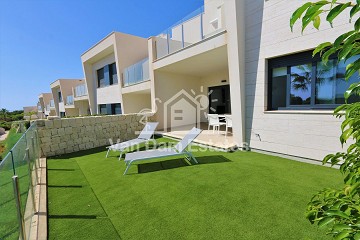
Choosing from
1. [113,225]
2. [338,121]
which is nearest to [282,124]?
[338,121]

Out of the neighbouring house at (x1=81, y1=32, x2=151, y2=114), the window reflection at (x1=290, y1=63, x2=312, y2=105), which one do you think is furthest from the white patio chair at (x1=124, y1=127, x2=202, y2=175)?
the neighbouring house at (x1=81, y1=32, x2=151, y2=114)

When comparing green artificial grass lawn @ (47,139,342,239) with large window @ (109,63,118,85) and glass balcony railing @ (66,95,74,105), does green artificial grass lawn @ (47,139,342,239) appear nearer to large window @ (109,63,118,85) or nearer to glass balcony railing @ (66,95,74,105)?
large window @ (109,63,118,85)

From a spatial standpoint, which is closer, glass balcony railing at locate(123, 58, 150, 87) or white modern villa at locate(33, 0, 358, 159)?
white modern villa at locate(33, 0, 358, 159)

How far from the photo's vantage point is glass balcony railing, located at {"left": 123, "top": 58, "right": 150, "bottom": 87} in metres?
11.9

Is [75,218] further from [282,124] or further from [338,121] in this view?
[338,121]

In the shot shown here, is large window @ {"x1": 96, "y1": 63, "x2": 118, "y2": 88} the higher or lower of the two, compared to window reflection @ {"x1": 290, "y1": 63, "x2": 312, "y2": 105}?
higher

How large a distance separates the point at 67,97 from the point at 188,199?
1220 inches

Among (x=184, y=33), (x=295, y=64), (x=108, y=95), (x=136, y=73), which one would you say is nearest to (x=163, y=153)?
(x=295, y=64)

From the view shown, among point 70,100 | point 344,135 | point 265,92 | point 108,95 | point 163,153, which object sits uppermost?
point 70,100

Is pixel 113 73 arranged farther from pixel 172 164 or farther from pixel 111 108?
pixel 172 164

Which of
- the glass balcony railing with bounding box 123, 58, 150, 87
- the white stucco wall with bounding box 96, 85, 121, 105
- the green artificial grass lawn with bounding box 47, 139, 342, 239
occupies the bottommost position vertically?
the green artificial grass lawn with bounding box 47, 139, 342, 239

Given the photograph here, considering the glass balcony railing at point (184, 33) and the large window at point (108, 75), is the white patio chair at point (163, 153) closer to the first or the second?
the glass balcony railing at point (184, 33)

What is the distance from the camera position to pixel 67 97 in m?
28.9

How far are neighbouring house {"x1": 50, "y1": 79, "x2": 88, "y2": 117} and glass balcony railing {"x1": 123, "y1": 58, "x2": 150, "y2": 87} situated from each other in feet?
48.6
